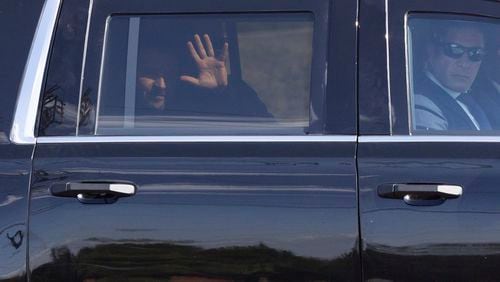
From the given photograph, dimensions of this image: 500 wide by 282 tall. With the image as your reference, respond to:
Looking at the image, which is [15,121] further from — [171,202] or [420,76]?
[420,76]

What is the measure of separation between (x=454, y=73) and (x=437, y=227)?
614 mm

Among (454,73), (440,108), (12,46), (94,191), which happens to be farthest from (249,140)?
(12,46)

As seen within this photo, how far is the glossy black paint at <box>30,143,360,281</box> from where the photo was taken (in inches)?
113

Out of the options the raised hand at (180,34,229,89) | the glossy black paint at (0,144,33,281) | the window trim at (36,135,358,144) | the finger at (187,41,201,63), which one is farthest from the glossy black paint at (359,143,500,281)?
the glossy black paint at (0,144,33,281)

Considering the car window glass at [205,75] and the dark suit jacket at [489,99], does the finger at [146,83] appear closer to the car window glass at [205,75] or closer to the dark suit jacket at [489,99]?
the car window glass at [205,75]

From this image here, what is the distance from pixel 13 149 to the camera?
A: 9.98 ft

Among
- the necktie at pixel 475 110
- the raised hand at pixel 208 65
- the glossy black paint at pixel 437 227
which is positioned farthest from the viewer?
the raised hand at pixel 208 65

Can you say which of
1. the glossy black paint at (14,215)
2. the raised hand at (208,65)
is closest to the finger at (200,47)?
the raised hand at (208,65)

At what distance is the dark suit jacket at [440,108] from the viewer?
10.0ft

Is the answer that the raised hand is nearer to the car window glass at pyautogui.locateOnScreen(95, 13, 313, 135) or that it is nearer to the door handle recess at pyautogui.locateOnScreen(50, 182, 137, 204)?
the car window glass at pyautogui.locateOnScreen(95, 13, 313, 135)

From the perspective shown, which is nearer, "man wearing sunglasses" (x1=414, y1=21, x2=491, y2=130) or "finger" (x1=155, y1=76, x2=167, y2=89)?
"man wearing sunglasses" (x1=414, y1=21, x2=491, y2=130)

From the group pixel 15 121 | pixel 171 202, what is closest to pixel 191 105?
pixel 171 202

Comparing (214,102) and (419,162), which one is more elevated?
(214,102)

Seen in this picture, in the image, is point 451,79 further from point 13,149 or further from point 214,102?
point 13,149
